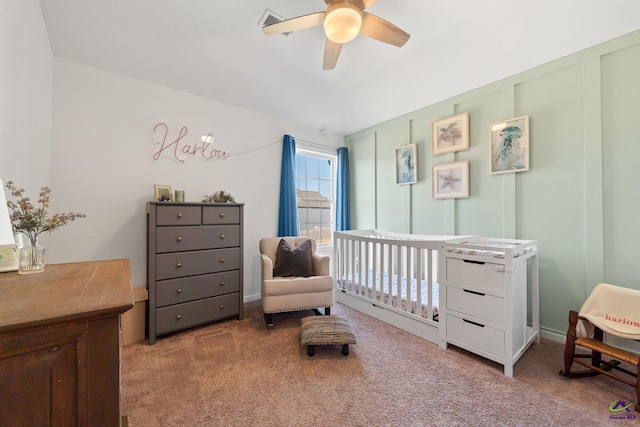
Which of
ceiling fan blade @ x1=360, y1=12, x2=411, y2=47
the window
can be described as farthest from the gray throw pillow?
ceiling fan blade @ x1=360, y1=12, x2=411, y2=47

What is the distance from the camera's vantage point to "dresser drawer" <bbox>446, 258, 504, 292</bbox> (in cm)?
186

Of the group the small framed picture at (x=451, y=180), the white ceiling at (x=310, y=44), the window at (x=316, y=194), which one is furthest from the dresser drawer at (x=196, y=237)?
the small framed picture at (x=451, y=180)

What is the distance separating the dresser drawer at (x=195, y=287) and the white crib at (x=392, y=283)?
4.30 feet

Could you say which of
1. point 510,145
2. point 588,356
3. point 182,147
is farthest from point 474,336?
point 182,147

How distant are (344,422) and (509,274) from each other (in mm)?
1470

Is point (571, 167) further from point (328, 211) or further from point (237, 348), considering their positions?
point (237, 348)

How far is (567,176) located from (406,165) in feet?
5.29

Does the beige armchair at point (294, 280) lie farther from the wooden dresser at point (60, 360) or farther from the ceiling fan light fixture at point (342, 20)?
the ceiling fan light fixture at point (342, 20)

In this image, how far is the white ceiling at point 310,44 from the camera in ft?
6.75

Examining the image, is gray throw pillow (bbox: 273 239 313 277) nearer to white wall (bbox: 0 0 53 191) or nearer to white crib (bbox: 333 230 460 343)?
white crib (bbox: 333 230 460 343)

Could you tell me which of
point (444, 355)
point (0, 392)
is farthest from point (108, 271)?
point (444, 355)

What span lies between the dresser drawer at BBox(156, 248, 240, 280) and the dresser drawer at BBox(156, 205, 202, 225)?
298mm

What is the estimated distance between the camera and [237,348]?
217 centimetres

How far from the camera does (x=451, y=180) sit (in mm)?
3006
